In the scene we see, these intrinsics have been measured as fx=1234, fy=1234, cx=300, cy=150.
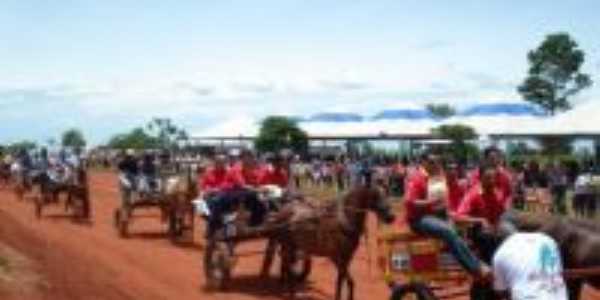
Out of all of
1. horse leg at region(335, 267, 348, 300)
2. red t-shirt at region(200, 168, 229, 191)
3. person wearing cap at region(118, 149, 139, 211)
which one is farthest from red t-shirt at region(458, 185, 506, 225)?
person wearing cap at region(118, 149, 139, 211)

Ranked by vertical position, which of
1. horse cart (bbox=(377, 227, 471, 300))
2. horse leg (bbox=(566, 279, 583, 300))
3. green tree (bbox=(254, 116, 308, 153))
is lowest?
horse leg (bbox=(566, 279, 583, 300))

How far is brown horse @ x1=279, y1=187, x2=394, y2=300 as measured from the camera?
17688 mm

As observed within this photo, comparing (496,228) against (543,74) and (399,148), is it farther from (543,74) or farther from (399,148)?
(543,74)

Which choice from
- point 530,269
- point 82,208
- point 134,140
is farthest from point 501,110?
point 134,140

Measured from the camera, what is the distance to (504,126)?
164 ft

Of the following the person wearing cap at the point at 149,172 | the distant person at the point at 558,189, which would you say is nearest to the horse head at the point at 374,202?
the person wearing cap at the point at 149,172

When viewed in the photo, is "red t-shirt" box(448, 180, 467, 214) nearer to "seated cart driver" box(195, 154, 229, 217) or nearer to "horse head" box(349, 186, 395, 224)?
"horse head" box(349, 186, 395, 224)

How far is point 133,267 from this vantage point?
23.1 m

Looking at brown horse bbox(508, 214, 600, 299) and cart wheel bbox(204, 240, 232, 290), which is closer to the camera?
brown horse bbox(508, 214, 600, 299)

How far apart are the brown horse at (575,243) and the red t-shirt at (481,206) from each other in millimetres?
641

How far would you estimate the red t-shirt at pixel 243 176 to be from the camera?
70.3ft

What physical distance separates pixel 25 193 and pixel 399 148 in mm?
18250

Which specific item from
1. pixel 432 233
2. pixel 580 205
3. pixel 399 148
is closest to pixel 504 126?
pixel 399 148

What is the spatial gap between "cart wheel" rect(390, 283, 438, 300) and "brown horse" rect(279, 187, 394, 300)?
320 centimetres
